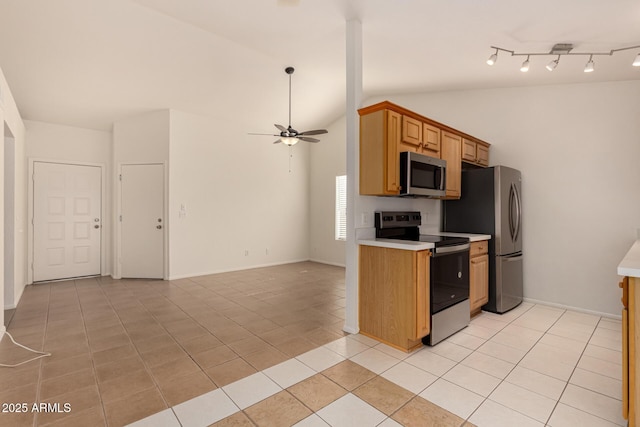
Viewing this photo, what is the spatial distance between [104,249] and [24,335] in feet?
9.92

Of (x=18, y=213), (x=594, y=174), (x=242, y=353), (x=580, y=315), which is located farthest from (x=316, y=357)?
(x=18, y=213)

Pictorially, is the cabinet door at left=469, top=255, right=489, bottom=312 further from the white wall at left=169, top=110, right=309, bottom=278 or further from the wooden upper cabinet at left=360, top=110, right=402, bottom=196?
the white wall at left=169, top=110, right=309, bottom=278

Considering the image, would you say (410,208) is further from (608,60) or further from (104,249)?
(104,249)

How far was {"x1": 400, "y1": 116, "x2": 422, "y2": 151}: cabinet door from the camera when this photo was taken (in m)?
3.09

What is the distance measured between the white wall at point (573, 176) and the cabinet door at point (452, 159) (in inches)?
38.7

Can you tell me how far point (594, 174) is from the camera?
3721mm

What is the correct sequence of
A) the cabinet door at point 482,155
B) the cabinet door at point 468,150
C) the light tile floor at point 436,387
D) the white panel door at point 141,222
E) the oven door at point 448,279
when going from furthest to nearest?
1. the white panel door at point 141,222
2. the cabinet door at point 482,155
3. the cabinet door at point 468,150
4. the oven door at point 448,279
5. the light tile floor at point 436,387

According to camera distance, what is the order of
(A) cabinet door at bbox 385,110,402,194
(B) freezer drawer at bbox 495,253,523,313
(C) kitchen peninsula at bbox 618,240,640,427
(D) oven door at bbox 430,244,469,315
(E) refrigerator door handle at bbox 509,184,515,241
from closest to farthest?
(C) kitchen peninsula at bbox 618,240,640,427 → (D) oven door at bbox 430,244,469,315 → (A) cabinet door at bbox 385,110,402,194 → (B) freezer drawer at bbox 495,253,523,313 → (E) refrigerator door handle at bbox 509,184,515,241

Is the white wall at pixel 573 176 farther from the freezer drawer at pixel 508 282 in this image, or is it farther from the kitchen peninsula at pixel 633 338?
the kitchen peninsula at pixel 633 338

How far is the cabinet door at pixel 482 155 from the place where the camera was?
4.25 meters

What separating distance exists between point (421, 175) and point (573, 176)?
223 cm

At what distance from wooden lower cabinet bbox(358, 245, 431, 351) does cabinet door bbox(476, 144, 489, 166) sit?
2.24 metres

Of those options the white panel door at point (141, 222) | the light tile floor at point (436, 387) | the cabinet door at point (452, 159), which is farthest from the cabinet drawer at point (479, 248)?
the white panel door at point (141, 222)

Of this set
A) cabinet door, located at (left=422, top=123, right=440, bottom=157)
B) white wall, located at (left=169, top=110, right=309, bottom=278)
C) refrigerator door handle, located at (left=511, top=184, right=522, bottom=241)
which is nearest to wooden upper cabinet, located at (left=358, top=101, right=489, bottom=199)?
cabinet door, located at (left=422, top=123, right=440, bottom=157)
